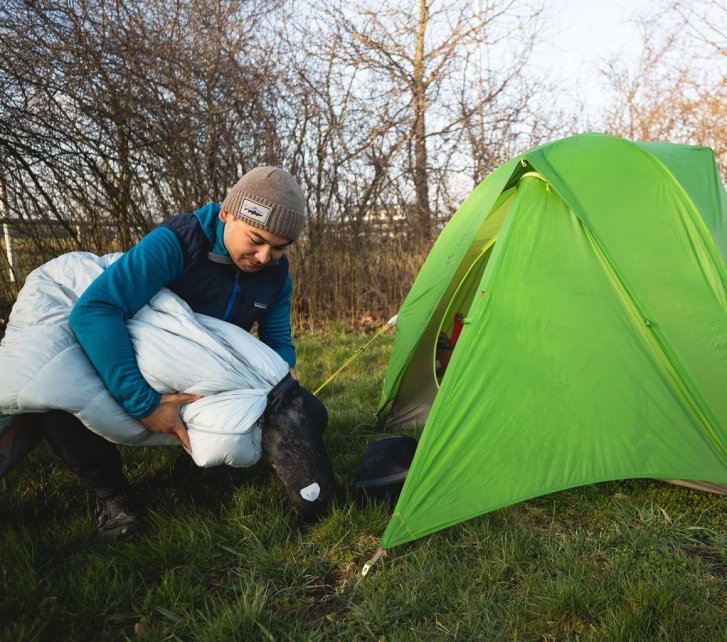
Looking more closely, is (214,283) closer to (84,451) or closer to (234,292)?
(234,292)

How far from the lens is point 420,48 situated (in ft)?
22.3

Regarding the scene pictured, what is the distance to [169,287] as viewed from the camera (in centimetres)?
208

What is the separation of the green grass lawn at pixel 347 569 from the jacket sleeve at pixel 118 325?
531 mm

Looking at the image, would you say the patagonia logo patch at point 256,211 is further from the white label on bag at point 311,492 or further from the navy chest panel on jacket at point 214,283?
the white label on bag at point 311,492

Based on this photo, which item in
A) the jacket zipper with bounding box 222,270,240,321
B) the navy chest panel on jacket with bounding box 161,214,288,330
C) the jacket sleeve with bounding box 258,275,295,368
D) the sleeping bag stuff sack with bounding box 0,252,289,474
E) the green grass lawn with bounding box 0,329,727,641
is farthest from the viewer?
the jacket sleeve with bounding box 258,275,295,368

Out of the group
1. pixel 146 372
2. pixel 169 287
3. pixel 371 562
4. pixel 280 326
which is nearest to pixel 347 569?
pixel 371 562

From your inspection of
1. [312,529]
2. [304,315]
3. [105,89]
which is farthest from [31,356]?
[304,315]

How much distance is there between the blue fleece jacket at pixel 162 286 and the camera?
1751 mm

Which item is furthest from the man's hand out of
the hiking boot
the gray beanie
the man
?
the gray beanie

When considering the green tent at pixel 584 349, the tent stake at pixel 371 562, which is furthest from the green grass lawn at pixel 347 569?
the green tent at pixel 584 349

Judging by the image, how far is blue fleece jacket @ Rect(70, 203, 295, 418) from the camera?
175 cm

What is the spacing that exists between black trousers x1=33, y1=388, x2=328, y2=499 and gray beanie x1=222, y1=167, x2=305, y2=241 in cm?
68

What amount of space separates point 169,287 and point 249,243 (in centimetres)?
37

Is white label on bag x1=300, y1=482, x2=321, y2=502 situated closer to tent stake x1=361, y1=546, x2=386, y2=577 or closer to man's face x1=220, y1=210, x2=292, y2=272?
tent stake x1=361, y1=546, x2=386, y2=577
